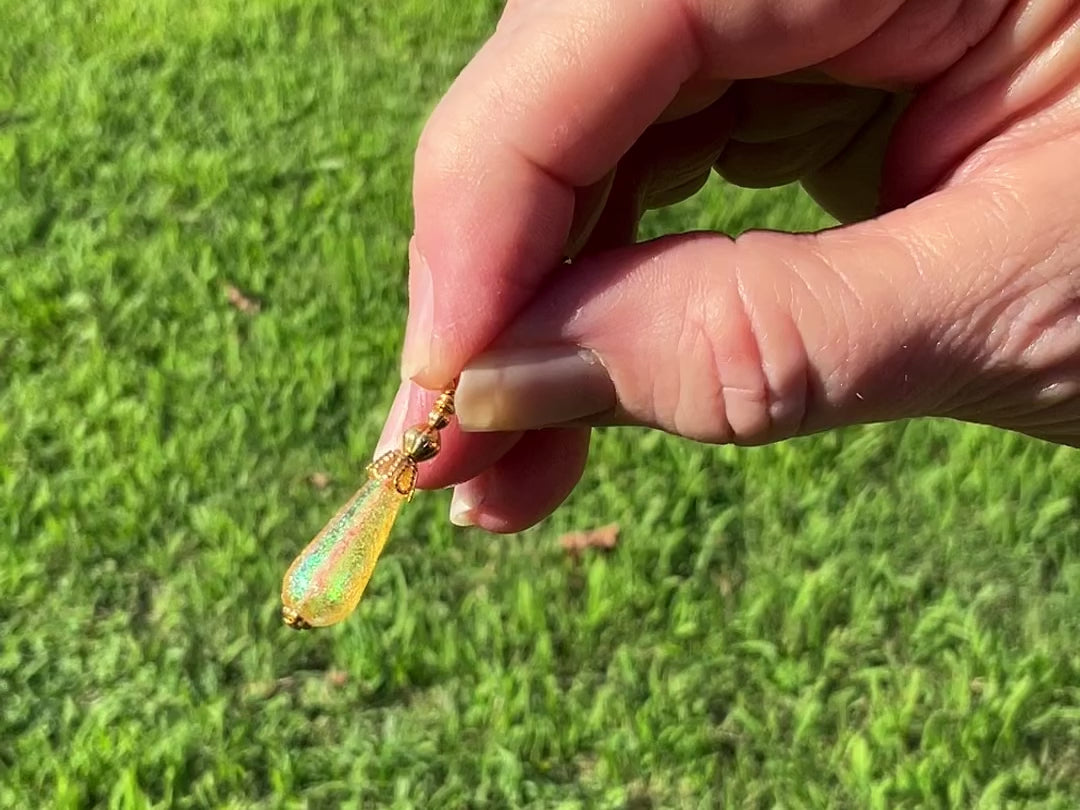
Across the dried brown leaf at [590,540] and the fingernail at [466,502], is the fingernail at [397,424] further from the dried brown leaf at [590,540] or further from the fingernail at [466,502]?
the dried brown leaf at [590,540]

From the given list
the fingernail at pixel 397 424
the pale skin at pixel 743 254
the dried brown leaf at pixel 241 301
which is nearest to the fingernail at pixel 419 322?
the pale skin at pixel 743 254

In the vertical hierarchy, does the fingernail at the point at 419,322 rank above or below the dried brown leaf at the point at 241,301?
below

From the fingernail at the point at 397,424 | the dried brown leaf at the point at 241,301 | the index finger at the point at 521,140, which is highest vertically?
the dried brown leaf at the point at 241,301

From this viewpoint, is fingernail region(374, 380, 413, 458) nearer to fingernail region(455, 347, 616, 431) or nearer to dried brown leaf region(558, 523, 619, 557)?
fingernail region(455, 347, 616, 431)

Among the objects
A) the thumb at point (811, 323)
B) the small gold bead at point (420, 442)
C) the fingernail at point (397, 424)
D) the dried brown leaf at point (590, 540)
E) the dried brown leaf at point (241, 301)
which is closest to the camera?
the thumb at point (811, 323)

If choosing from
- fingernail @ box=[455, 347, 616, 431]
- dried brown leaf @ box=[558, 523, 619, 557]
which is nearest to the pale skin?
fingernail @ box=[455, 347, 616, 431]

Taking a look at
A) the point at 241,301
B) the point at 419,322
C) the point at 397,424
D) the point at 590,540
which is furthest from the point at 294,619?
the point at 241,301

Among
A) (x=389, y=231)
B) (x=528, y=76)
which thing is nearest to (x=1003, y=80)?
(x=528, y=76)
